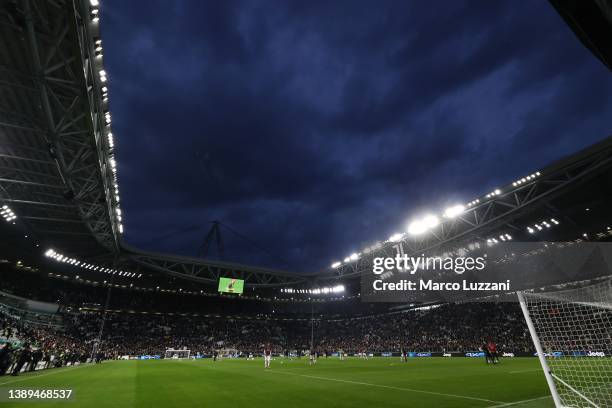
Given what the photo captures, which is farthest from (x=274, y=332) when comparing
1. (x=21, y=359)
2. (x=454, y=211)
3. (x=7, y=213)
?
(x=21, y=359)

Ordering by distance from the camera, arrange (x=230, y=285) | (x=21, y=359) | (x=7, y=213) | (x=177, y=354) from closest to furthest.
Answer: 1. (x=21, y=359)
2. (x=7, y=213)
3. (x=230, y=285)
4. (x=177, y=354)

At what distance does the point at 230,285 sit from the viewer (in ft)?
164

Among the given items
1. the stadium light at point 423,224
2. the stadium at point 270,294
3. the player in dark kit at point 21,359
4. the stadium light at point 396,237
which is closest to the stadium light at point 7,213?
the stadium at point 270,294

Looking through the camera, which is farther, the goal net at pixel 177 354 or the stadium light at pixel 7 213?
the goal net at pixel 177 354

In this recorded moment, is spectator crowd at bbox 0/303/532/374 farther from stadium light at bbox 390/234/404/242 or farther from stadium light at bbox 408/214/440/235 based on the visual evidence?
stadium light at bbox 408/214/440/235

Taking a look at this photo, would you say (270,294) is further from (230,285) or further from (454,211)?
(454,211)

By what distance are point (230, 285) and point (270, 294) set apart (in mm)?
20378

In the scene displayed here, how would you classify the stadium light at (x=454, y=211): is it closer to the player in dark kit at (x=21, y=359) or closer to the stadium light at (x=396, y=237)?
the stadium light at (x=396, y=237)

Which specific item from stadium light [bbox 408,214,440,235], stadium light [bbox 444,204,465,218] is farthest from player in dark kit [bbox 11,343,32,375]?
stadium light [bbox 444,204,465,218]

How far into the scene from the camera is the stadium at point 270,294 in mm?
10352

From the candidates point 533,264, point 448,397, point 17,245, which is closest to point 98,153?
point 448,397

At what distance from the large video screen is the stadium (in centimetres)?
29

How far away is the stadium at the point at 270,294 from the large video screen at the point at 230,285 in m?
0.29

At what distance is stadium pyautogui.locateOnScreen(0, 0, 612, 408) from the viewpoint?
10.4m
